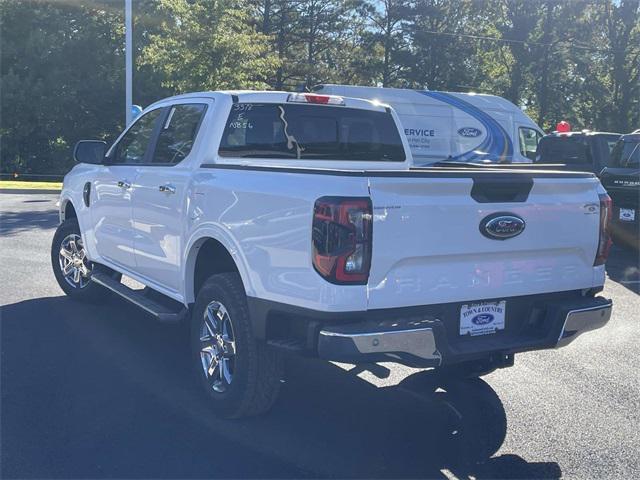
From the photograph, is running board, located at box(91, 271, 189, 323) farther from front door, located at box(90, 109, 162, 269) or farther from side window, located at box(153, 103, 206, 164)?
side window, located at box(153, 103, 206, 164)

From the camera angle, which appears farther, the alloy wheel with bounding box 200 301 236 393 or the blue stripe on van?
the blue stripe on van

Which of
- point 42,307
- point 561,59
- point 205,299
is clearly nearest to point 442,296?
point 205,299

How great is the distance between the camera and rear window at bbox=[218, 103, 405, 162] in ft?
17.1

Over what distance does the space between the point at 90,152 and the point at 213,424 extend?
3176mm

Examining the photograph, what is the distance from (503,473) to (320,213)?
1.73 metres

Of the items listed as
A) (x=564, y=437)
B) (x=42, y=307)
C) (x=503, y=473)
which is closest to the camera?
(x=503, y=473)

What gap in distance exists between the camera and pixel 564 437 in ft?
14.3

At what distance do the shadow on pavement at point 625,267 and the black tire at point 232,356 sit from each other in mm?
6186

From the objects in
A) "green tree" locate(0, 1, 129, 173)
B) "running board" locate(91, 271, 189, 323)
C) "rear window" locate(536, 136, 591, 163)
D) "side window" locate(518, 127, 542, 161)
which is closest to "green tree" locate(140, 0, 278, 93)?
"side window" locate(518, 127, 542, 161)

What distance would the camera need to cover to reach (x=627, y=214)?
1117cm

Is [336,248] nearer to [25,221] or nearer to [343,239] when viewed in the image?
[343,239]

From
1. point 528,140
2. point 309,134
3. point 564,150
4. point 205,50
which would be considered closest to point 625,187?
point 564,150

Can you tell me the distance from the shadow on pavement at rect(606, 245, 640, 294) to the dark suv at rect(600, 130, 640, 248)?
0.65 ft

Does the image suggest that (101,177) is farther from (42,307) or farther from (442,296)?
(442,296)
